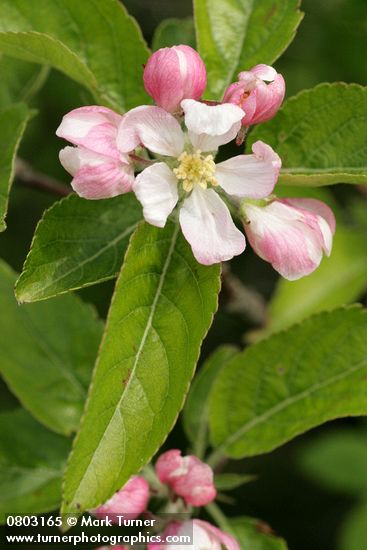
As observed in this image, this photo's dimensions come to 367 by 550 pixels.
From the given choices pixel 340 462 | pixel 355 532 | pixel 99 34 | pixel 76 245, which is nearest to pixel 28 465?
pixel 76 245

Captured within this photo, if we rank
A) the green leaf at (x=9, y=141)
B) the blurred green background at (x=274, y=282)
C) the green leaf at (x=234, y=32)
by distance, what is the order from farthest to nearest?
the blurred green background at (x=274, y=282) < the green leaf at (x=234, y=32) < the green leaf at (x=9, y=141)

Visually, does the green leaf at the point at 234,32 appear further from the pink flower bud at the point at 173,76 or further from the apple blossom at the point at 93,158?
the apple blossom at the point at 93,158

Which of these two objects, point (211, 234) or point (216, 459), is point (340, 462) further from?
point (211, 234)

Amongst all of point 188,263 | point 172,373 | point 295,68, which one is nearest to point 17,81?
point 188,263

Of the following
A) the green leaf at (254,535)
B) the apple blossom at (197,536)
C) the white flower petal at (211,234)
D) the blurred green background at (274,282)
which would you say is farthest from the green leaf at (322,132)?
the blurred green background at (274,282)

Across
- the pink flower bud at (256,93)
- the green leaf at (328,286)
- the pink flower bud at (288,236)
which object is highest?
the pink flower bud at (256,93)

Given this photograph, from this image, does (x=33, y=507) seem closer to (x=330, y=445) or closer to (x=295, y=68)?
(x=330, y=445)

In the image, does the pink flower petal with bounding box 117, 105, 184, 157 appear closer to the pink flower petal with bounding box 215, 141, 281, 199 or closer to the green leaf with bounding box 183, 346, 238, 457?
the pink flower petal with bounding box 215, 141, 281, 199
